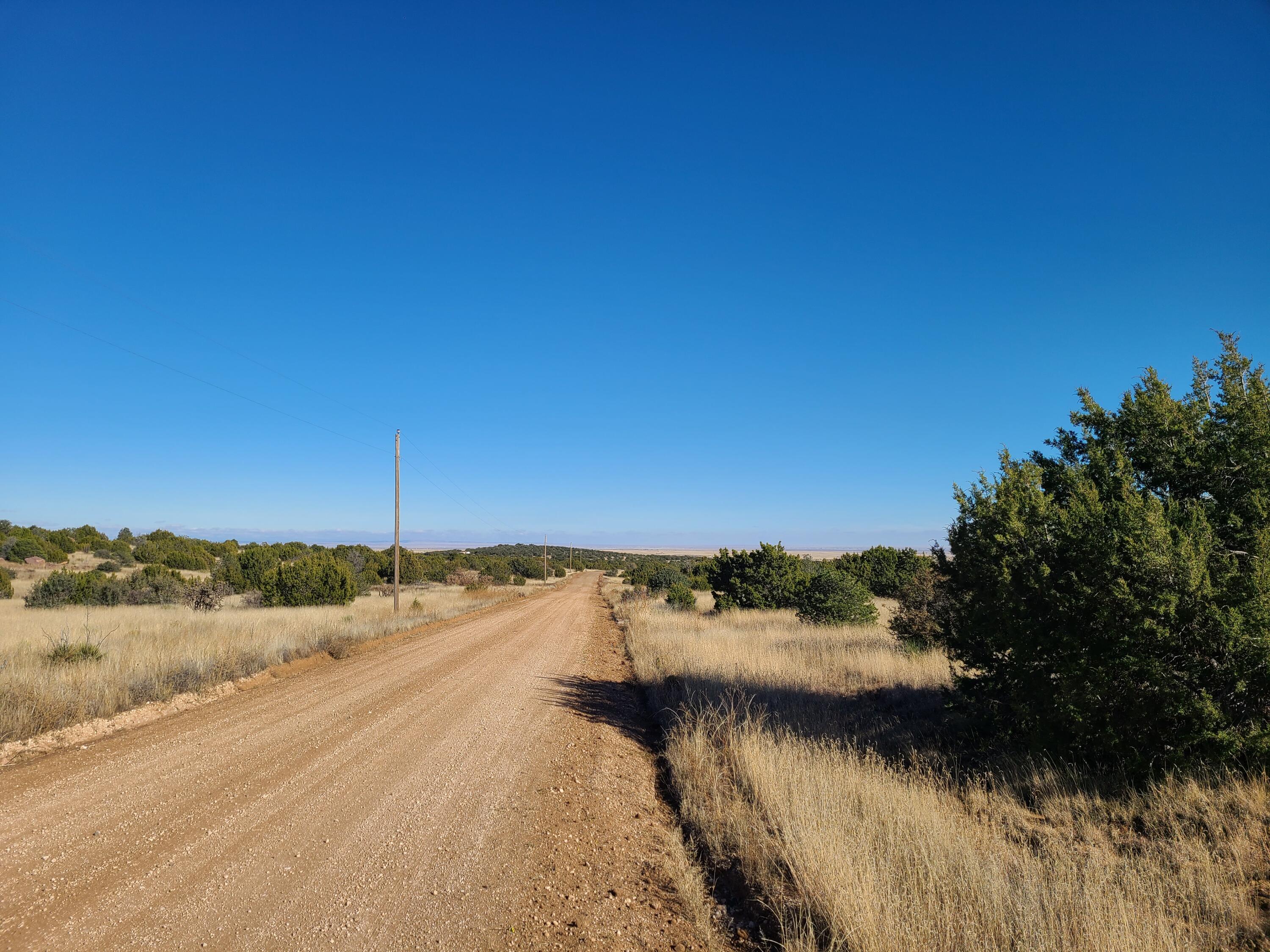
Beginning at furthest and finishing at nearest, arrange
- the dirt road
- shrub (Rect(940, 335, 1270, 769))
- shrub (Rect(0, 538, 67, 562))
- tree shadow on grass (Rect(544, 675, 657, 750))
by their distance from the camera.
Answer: shrub (Rect(0, 538, 67, 562)) → tree shadow on grass (Rect(544, 675, 657, 750)) → shrub (Rect(940, 335, 1270, 769)) → the dirt road

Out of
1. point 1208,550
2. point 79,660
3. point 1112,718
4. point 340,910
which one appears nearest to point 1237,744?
point 1112,718

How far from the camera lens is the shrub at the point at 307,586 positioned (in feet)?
101

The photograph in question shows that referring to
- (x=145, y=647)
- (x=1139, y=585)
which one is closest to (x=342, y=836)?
(x=1139, y=585)

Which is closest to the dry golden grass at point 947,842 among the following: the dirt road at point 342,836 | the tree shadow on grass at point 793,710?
the tree shadow on grass at point 793,710

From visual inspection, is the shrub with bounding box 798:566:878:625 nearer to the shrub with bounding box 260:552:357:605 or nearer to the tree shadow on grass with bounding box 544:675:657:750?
the tree shadow on grass with bounding box 544:675:657:750

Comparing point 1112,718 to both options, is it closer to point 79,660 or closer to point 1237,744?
point 1237,744

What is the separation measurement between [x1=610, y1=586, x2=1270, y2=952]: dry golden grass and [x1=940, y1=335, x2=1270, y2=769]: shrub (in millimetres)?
521

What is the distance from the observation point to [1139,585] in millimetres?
5488

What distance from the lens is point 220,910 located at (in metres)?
4.09

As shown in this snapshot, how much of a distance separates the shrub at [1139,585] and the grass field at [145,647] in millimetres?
11892

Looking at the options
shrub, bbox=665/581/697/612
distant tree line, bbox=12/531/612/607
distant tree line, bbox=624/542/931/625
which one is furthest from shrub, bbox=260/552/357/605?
distant tree line, bbox=624/542/931/625

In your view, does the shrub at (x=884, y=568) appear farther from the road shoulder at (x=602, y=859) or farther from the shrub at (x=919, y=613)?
the road shoulder at (x=602, y=859)

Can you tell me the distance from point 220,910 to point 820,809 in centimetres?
456

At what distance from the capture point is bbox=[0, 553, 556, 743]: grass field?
8539 millimetres
